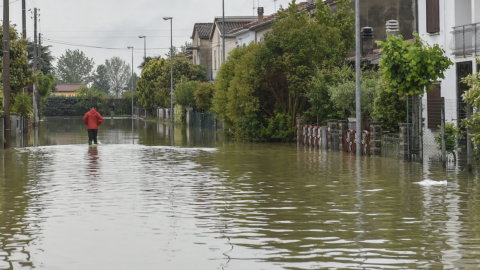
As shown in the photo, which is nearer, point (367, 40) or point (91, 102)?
point (367, 40)

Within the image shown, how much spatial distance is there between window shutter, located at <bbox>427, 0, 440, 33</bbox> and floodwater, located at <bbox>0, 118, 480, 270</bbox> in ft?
32.4

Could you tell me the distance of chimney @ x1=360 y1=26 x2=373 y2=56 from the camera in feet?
158

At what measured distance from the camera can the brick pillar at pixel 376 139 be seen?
32.3m

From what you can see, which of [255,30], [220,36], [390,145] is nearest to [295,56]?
[390,145]

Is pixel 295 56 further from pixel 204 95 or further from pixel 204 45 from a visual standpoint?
pixel 204 45

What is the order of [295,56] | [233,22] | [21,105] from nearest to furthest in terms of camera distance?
1. [295,56]
2. [21,105]
3. [233,22]

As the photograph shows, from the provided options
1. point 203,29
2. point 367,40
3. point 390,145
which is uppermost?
point 203,29

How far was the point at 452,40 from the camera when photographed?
33750 millimetres

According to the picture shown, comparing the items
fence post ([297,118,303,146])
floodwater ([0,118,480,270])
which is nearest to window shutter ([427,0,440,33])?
fence post ([297,118,303,146])

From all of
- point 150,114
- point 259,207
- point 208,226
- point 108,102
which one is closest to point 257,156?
point 259,207

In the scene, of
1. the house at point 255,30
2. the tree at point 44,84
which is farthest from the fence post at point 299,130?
the tree at point 44,84

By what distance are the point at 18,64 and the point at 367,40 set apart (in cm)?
2089

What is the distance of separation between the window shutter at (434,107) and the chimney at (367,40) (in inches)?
476

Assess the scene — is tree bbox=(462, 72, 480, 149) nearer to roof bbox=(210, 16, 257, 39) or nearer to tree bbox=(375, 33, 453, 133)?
tree bbox=(375, 33, 453, 133)
